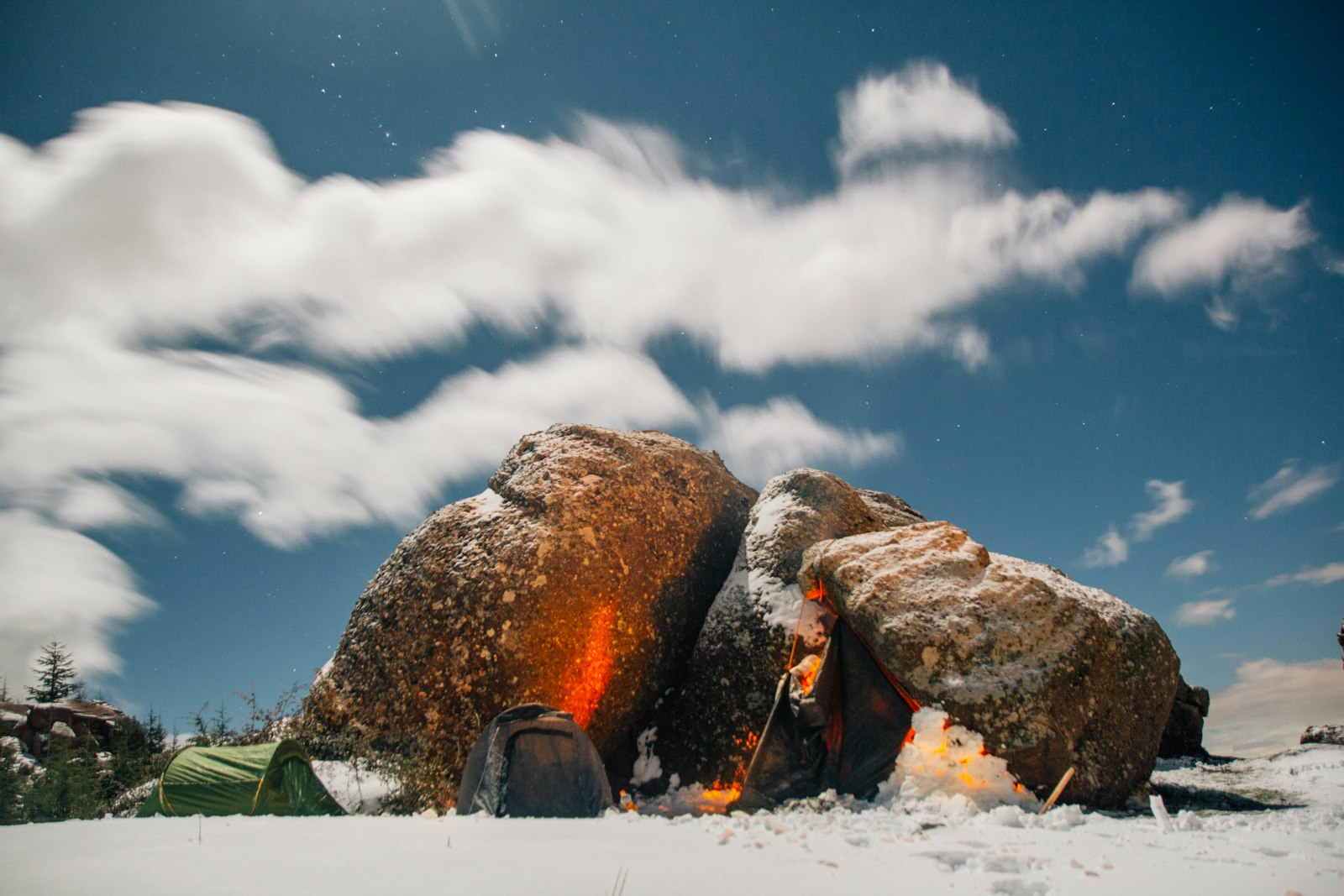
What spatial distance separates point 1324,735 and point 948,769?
12.9 meters

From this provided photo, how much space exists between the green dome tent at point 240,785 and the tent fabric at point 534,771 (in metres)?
1.71

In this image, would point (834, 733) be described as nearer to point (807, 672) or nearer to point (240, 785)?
point (807, 672)

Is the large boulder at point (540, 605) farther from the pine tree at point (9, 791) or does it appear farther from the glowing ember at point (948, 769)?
the glowing ember at point (948, 769)

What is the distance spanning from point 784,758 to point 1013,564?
3544 millimetres

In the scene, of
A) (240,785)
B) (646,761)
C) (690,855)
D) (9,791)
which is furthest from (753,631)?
(9,791)

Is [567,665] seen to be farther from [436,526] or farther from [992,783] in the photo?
[992,783]

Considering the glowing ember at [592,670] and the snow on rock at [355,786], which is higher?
the glowing ember at [592,670]

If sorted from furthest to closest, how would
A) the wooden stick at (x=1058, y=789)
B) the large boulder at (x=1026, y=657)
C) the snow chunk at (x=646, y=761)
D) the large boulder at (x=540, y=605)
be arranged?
1. the snow chunk at (x=646, y=761)
2. the large boulder at (x=540, y=605)
3. the large boulder at (x=1026, y=657)
4. the wooden stick at (x=1058, y=789)

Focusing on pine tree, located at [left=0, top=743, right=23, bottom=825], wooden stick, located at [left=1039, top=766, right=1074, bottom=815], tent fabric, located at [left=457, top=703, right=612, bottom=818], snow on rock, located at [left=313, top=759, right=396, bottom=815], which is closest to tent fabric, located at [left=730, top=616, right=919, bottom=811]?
wooden stick, located at [left=1039, top=766, right=1074, bottom=815]

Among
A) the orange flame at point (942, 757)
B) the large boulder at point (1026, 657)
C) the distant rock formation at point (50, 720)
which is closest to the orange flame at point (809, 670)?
the large boulder at point (1026, 657)

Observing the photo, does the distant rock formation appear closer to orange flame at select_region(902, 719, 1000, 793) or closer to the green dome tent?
the green dome tent

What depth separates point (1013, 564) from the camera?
28.5 ft

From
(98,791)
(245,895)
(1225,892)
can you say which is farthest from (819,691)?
(98,791)

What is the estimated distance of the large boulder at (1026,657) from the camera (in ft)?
24.7
